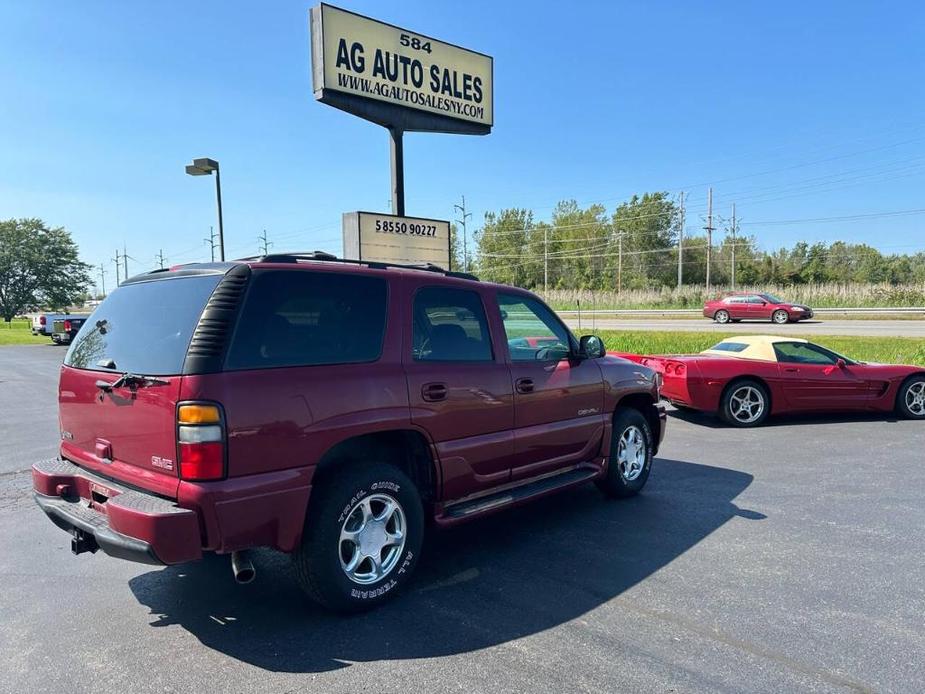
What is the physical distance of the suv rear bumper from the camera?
2789mm

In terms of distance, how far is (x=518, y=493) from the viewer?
4.32 metres

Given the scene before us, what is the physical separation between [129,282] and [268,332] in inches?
52.5

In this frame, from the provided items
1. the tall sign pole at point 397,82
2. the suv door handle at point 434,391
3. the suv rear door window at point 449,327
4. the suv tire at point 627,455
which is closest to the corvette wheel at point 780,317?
the tall sign pole at point 397,82

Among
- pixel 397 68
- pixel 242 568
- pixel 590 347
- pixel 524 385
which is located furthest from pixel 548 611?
pixel 397 68

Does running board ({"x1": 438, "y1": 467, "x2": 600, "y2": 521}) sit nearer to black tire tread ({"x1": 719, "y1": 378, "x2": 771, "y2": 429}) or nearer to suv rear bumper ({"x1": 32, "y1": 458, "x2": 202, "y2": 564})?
suv rear bumper ({"x1": 32, "y1": 458, "x2": 202, "y2": 564})

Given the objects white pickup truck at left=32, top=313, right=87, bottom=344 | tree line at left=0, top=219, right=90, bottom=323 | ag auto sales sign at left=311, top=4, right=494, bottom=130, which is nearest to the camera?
ag auto sales sign at left=311, top=4, right=494, bottom=130

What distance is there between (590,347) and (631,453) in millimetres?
1155

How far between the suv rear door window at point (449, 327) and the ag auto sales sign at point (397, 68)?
698 centimetres

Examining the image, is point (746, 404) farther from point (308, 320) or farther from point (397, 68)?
point (397, 68)

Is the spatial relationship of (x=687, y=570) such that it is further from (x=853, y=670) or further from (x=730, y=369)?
(x=730, y=369)

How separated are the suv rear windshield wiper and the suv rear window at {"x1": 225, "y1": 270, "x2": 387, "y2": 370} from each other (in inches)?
15.7

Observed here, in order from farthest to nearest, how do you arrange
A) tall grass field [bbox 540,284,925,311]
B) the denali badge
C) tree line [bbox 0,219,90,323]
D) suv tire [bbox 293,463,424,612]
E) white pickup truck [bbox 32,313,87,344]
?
tree line [bbox 0,219,90,323], tall grass field [bbox 540,284,925,311], white pickup truck [bbox 32,313,87,344], suv tire [bbox 293,463,424,612], the denali badge

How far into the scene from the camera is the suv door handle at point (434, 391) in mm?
3707

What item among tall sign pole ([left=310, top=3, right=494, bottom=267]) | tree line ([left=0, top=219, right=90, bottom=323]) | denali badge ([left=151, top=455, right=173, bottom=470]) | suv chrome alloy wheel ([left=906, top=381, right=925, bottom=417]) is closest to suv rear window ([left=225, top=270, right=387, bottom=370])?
denali badge ([left=151, top=455, right=173, bottom=470])
